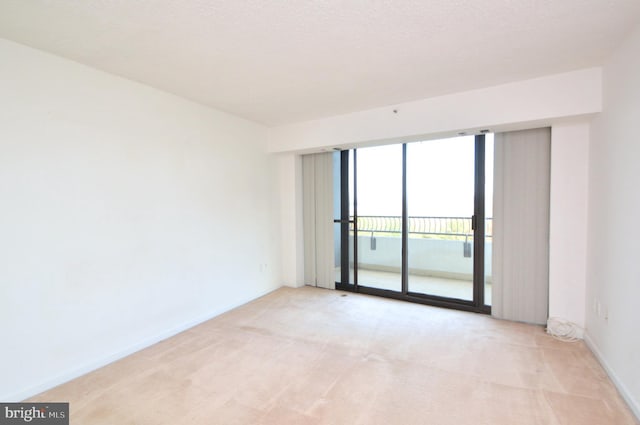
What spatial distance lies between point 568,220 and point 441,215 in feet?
4.83

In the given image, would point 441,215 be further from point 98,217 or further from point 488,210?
point 98,217

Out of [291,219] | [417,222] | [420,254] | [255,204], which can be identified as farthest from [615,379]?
[255,204]

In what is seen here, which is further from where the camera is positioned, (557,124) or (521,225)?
(521,225)

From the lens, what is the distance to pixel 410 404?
2.06 metres

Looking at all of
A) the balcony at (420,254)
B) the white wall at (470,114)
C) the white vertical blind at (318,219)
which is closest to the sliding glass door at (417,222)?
the balcony at (420,254)

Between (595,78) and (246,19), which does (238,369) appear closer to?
(246,19)

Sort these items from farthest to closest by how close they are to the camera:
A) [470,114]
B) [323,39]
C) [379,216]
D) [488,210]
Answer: [379,216] < [488,210] < [470,114] < [323,39]

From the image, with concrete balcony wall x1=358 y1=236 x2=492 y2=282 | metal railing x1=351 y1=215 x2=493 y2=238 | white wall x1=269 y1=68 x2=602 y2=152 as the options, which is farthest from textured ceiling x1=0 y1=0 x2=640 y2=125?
concrete balcony wall x1=358 y1=236 x2=492 y2=282

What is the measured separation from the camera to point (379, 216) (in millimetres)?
4543

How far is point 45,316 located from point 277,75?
264 cm

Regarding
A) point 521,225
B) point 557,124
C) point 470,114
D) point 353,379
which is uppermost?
point 470,114

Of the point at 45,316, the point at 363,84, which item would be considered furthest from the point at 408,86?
the point at 45,316

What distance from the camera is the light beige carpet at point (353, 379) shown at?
1.96 m

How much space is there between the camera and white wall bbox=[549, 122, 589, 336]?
2.93 metres
